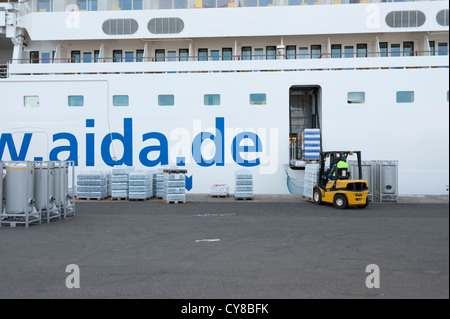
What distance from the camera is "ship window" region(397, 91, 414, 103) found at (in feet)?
51.8

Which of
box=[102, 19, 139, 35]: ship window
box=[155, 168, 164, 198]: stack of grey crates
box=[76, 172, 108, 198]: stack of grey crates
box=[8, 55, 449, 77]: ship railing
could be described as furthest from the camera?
box=[102, 19, 139, 35]: ship window

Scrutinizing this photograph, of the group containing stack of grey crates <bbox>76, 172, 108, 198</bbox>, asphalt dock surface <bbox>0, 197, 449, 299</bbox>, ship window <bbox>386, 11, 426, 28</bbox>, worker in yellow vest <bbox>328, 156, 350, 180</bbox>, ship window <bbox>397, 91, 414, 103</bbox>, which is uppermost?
ship window <bbox>386, 11, 426, 28</bbox>

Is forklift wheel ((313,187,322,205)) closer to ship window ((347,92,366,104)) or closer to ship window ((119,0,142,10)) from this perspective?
ship window ((347,92,366,104))

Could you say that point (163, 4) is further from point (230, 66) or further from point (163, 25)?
point (230, 66)

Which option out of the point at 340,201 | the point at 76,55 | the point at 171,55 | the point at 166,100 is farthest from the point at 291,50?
the point at 76,55

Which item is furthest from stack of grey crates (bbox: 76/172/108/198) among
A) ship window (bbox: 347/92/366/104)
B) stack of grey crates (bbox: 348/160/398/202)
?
ship window (bbox: 347/92/366/104)

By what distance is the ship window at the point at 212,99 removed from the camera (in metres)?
16.5

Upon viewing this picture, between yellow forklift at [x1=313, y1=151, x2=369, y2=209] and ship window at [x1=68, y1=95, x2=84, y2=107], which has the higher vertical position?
ship window at [x1=68, y1=95, x2=84, y2=107]

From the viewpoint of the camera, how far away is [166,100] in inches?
661

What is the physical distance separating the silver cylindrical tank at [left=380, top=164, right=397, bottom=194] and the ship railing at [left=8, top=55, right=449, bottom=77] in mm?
4508

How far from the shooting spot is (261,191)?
16.2 metres

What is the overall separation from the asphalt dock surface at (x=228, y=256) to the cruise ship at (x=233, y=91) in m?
5.90

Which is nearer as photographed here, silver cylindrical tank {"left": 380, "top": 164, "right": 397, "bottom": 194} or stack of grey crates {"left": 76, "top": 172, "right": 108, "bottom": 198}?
silver cylindrical tank {"left": 380, "top": 164, "right": 397, "bottom": 194}

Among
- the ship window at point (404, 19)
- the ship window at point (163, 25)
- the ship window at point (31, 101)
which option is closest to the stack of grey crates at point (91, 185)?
the ship window at point (31, 101)
